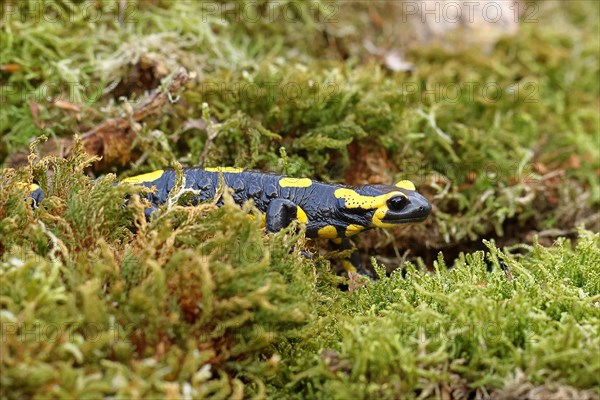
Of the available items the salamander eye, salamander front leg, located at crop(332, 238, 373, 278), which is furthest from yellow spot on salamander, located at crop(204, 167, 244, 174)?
the salamander eye

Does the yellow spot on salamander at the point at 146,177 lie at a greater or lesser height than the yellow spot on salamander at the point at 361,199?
greater

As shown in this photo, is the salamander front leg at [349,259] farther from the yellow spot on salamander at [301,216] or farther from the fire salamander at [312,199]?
the yellow spot on salamander at [301,216]

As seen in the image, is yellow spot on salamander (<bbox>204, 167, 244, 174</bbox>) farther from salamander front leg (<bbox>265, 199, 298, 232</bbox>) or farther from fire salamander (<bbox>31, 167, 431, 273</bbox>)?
salamander front leg (<bbox>265, 199, 298, 232</bbox>)

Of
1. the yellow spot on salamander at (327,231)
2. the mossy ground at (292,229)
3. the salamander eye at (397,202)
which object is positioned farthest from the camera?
the yellow spot on salamander at (327,231)

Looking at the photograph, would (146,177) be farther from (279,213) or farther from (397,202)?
(397,202)

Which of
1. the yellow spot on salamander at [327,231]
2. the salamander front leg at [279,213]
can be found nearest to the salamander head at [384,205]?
the yellow spot on salamander at [327,231]

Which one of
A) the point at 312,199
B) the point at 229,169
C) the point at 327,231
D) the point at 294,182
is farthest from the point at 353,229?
the point at 229,169

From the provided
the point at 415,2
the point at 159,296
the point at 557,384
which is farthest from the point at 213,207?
the point at 415,2

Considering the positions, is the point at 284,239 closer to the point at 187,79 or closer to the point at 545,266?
the point at 545,266
